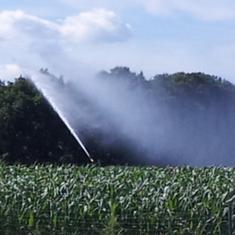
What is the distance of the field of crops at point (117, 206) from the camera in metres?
16.3

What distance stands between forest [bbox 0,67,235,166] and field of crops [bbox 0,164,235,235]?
20.7m

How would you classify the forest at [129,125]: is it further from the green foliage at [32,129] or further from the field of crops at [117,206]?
the field of crops at [117,206]

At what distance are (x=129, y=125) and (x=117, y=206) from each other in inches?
1126

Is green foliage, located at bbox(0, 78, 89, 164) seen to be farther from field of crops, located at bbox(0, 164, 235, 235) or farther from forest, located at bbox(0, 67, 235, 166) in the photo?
field of crops, located at bbox(0, 164, 235, 235)

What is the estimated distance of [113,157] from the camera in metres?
44.8

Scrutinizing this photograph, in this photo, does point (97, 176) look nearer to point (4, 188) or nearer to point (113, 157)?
point (4, 188)

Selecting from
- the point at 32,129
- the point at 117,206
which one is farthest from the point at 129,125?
the point at 117,206

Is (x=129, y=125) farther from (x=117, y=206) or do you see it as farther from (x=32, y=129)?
(x=117, y=206)

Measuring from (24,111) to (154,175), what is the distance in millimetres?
24030

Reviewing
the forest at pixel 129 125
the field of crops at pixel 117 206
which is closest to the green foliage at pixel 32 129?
the forest at pixel 129 125

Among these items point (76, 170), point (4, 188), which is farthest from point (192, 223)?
point (76, 170)

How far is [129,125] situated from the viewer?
149 feet

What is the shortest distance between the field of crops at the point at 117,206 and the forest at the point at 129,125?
2072cm

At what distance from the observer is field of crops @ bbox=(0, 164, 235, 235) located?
16.3m
